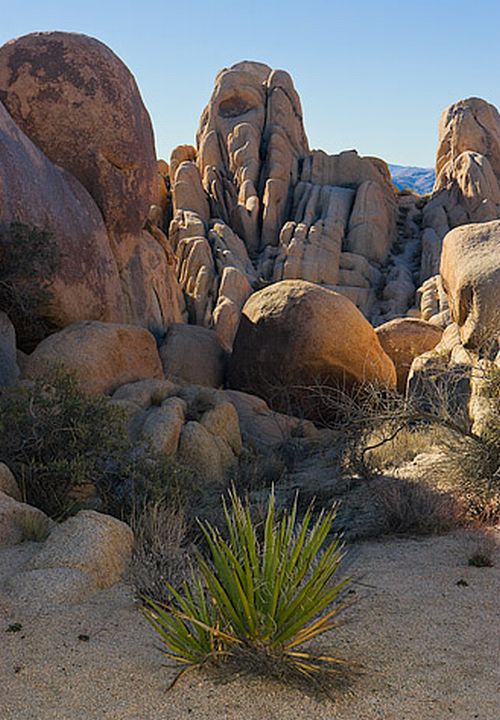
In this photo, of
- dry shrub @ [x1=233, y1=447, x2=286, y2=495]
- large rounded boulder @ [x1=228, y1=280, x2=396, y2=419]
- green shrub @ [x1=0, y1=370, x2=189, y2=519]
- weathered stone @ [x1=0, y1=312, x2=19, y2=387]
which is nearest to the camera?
green shrub @ [x1=0, y1=370, x2=189, y2=519]

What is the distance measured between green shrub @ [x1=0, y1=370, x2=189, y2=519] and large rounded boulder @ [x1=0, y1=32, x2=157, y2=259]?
27.3 ft

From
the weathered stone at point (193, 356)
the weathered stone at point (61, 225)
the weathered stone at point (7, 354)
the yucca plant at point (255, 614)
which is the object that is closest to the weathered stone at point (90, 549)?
the yucca plant at point (255, 614)

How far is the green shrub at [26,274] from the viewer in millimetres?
11000

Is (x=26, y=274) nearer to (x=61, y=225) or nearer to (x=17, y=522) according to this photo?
(x=61, y=225)

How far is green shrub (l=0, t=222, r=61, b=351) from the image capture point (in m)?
11.0

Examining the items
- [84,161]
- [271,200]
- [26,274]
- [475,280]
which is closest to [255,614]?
[475,280]

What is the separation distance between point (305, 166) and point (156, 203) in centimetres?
936

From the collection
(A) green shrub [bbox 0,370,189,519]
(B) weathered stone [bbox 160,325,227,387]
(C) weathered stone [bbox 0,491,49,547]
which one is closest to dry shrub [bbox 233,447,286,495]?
(A) green shrub [bbox 0,370,189,519]

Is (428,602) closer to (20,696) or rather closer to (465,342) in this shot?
(20,696)

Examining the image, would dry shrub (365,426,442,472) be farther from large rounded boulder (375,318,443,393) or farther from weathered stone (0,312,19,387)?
large rounded boulder (375,318,443,393)

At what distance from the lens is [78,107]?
14.8m

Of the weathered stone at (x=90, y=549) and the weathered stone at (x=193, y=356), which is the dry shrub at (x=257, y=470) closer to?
the weathered stone at (x=90, y=549)

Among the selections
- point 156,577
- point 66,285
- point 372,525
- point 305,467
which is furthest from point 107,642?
point 66,285

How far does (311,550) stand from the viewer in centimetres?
388
